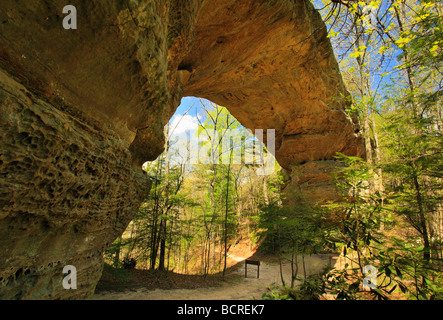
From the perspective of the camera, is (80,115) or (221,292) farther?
(221,292)

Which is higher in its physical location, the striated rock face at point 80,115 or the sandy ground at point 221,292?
the striated rock face at point 80,115

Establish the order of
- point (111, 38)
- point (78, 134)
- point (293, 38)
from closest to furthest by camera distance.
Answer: point (111, 38), point (78, 134), point (293, 38)

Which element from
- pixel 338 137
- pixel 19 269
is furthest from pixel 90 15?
pixel 338 137

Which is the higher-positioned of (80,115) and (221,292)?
(80,115)

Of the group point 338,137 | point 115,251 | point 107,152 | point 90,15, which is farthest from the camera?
point 338,137

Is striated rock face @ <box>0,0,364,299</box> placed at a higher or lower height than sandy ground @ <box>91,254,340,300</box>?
higher

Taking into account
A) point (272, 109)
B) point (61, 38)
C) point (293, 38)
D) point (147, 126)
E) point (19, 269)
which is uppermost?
point (293, 38)

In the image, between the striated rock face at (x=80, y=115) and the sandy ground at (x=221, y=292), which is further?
the sandy ground at (x=221, y=292)

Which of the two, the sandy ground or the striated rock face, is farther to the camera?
the sandy ground

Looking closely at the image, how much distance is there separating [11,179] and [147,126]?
7.58 feet

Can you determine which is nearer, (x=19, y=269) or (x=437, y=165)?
(x=19, y=269)

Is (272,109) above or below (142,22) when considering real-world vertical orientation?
above

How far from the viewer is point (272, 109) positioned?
1049cm

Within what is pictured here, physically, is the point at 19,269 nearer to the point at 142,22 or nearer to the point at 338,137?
the point at 142,22
